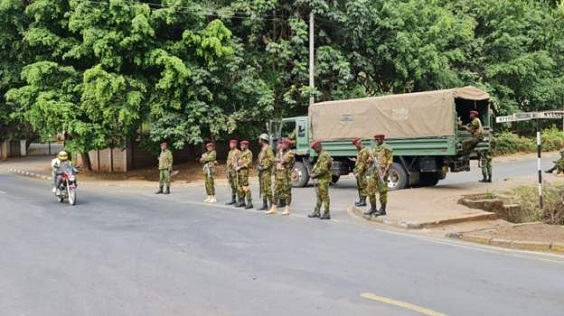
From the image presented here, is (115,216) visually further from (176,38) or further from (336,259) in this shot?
(176,38)

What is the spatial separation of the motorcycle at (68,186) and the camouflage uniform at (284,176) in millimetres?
5438

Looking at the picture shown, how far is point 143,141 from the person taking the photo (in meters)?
25.6

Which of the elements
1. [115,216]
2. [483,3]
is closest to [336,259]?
[115,216]

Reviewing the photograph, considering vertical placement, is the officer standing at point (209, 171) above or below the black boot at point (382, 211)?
above

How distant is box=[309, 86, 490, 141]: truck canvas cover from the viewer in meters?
16.5

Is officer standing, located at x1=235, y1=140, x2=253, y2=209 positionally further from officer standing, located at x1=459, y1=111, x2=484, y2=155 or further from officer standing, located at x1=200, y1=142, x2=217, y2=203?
officer standing, located at x1=459, y1=111, x2=484, y2=155

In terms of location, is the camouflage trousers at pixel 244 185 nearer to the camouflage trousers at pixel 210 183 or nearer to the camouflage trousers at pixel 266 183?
the camouflage trousers at pixel 266 183

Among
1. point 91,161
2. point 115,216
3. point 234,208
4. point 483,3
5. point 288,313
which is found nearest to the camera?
point 288,313

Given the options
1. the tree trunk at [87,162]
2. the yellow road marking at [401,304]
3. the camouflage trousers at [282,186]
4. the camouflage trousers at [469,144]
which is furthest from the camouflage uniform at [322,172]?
the tree trunk at [87,162]

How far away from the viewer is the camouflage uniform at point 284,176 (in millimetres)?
13234

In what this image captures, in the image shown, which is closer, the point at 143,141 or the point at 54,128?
the point at 54,128

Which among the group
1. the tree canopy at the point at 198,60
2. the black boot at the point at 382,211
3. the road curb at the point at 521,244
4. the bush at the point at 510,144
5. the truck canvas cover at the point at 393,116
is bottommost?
the road curb at the point at 521,244

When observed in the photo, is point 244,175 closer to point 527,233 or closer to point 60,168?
point 60,168

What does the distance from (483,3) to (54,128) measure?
78.5 ft
